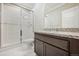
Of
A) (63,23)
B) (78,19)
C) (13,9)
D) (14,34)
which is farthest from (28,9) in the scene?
(78,19)

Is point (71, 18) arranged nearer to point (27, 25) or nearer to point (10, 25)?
point (10, 25)

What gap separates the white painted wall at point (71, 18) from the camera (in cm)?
156

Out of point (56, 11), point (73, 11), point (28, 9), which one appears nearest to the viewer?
point (73, 11)

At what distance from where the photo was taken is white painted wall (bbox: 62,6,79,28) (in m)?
1.56

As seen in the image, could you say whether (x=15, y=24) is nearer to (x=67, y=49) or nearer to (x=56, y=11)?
(x=56, y=11)

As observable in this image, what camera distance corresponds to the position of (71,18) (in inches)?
66.1

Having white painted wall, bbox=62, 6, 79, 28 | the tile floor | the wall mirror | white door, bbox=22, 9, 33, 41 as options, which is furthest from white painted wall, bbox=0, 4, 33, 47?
white painted wall, bbox=62, 6, 79, 28

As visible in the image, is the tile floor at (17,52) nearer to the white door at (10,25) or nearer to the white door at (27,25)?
the white door at (10,25)

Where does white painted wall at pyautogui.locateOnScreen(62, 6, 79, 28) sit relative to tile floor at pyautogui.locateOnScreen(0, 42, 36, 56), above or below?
above

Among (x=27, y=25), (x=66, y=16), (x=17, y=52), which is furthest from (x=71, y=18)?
(x=27, y=25)

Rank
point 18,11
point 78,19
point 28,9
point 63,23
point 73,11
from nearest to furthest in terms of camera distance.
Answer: point 78,19 → point 73,11 → point 63,23 → point 18,11 → point 28,9

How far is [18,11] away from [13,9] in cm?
34

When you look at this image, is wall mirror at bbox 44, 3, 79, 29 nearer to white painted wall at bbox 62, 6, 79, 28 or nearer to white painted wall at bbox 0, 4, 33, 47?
white painted wall at bbox 62, 6, 79, 28

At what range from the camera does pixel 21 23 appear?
408 centimetres
